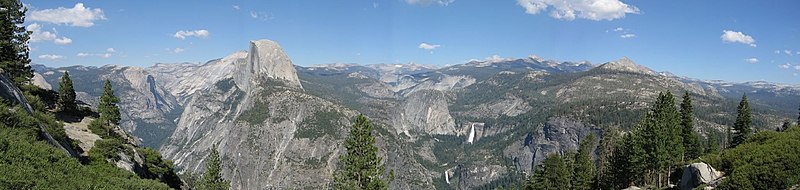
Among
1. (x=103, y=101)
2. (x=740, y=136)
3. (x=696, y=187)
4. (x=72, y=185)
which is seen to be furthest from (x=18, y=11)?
(x=740, y=136)

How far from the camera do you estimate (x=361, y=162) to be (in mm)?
40688

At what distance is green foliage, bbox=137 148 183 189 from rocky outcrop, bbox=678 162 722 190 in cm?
5143

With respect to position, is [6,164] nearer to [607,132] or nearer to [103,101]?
[103,101]

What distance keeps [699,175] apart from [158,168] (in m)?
53.9

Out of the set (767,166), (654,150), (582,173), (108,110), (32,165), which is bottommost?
(582,173)

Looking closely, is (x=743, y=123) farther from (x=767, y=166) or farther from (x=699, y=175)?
(x=767, y=166)

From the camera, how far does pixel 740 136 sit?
291 feet

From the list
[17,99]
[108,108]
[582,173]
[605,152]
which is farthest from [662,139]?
[108,108]

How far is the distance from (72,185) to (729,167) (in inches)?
1866

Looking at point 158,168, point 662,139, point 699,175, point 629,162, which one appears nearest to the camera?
point 699,175

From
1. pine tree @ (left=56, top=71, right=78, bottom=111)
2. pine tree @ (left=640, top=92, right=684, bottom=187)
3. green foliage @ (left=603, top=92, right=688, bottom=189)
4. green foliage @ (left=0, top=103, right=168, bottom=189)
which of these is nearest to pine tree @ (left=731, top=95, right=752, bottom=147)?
green foliage @ (left=603, top=92, right=688, bottom=189)

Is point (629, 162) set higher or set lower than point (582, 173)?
higher

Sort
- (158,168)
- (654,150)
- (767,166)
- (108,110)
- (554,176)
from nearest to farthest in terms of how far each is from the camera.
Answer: (767,166) < (158,168) < (108,110) < (654,150) < (554,176)

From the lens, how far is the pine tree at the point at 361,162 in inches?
1607
